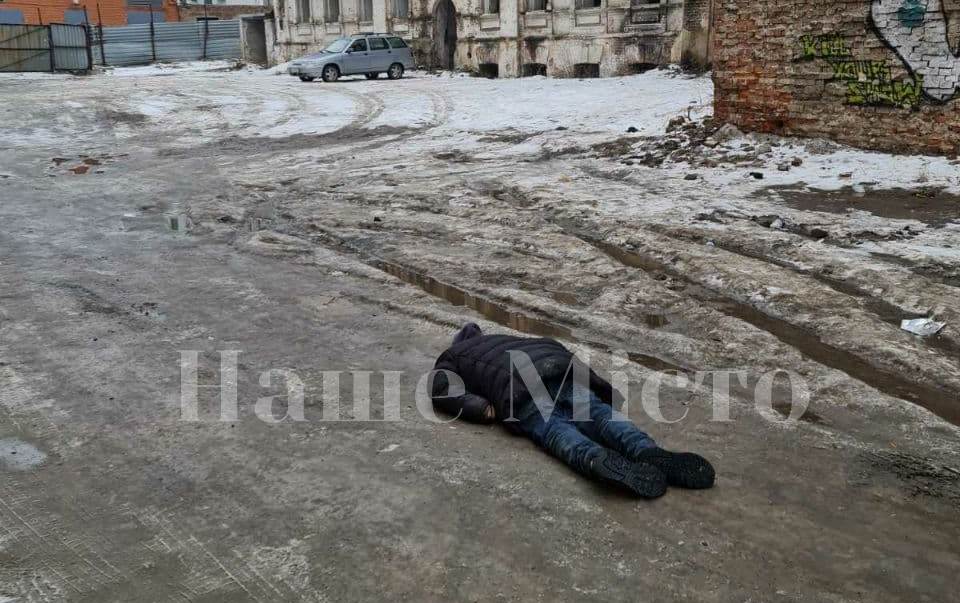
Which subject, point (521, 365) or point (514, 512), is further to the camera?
point (521, 365)

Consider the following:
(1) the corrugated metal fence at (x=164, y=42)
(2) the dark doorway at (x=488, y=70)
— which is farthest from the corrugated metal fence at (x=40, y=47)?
(2) the dark doorway at (x=488, y=70)

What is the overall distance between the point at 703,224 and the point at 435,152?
6.48 m

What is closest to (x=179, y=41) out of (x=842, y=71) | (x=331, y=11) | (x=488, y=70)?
(x=331, y=11)

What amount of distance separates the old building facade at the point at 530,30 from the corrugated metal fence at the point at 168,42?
5746 millimetres

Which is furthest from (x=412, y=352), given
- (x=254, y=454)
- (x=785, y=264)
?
(x=785, y=264)

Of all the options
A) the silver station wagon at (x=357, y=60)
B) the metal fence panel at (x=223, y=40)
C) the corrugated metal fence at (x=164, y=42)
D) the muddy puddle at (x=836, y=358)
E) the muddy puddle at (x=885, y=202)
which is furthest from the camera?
the metal fence panel at (x=223, y=40)

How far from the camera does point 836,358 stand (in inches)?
191

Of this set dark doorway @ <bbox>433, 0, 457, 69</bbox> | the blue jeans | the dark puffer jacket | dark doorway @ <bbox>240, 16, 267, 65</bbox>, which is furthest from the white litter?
dark doorway @ <bbox>240, 16, 267, 65</bbox>

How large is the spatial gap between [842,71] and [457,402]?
31.0 feet

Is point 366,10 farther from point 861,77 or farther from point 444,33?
point 861,77

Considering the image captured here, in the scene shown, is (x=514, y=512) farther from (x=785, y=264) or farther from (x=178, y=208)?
(x=178, y=208)

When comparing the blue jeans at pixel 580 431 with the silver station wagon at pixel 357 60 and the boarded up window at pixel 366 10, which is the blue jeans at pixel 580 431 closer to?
the silver station wagon at pixel 357 60

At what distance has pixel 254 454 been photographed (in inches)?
145

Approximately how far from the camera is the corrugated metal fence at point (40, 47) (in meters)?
26.6
